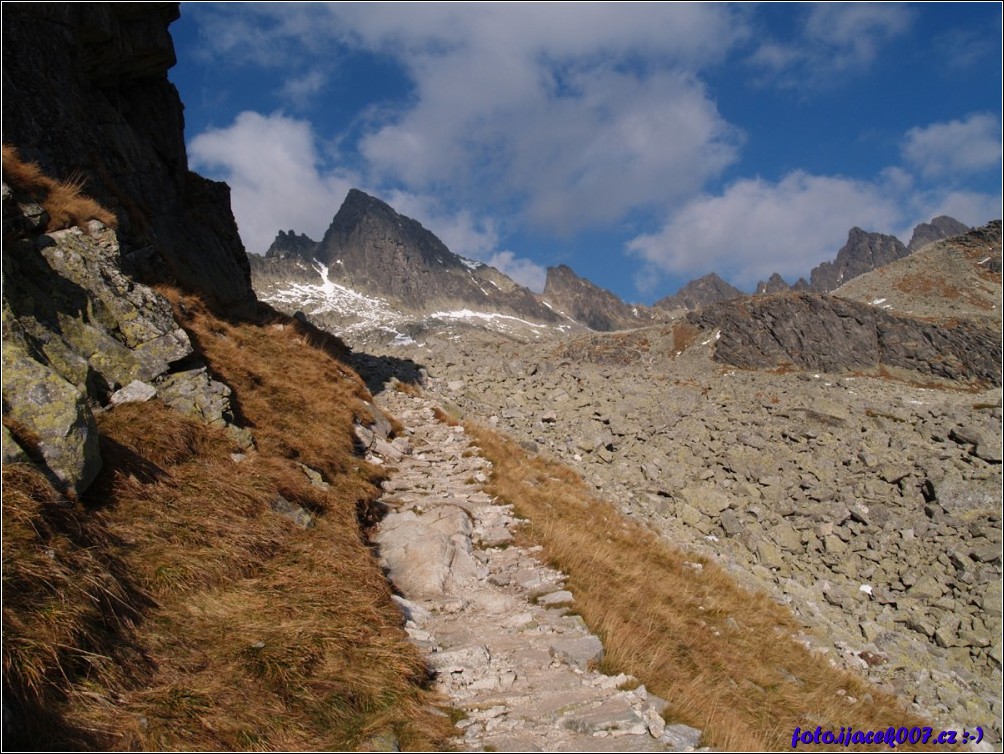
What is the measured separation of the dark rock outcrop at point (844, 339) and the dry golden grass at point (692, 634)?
142 feet

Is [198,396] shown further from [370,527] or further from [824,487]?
[824,487]

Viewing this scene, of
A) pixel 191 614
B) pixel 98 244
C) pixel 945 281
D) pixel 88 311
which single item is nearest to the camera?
pixel 191 614

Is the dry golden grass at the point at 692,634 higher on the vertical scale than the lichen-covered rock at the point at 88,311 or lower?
lower

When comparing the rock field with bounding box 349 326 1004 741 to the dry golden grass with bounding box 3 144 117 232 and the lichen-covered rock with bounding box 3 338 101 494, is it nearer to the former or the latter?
the lichen-covered rock with bounding box 3 338 101 494

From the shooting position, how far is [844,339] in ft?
188

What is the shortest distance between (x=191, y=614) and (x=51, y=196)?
34.9 ft

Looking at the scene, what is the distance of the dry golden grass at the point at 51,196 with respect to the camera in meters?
10.8

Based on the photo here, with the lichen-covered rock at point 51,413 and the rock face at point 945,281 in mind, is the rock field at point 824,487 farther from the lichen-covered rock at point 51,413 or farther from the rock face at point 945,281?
the rock face at point 945,281

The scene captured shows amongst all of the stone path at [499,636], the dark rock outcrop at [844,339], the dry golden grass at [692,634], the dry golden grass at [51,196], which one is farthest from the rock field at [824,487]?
the dark rock outcrop at [844,339]

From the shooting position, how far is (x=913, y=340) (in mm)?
56281

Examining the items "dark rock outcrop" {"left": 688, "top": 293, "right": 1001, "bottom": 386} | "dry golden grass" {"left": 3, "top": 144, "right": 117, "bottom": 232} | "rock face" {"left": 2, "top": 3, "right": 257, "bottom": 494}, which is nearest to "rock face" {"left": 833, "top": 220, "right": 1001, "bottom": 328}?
"dark rock outcrop" {"left": 688, "top": 293, "right": 1001, "bottom": 386}

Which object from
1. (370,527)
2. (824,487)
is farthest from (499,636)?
(824,487)

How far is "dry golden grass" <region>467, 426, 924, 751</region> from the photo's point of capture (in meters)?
7.34

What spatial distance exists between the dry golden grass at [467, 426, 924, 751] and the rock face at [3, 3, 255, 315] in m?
14.5
